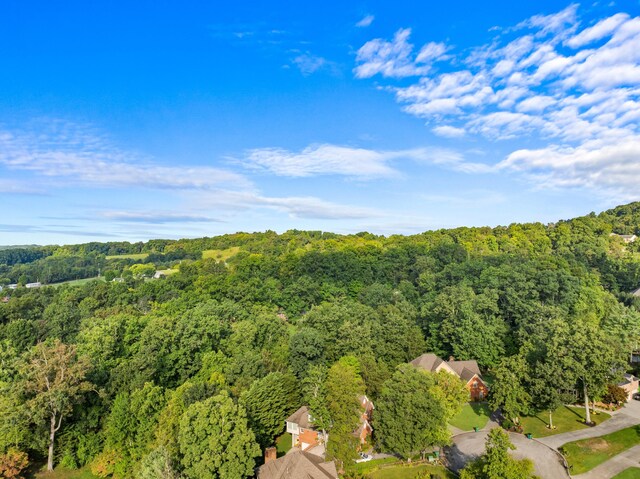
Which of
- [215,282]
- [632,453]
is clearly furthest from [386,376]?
[215,282]

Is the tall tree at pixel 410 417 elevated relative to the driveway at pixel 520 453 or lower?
elevated

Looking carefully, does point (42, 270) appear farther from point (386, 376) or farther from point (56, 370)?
point (386, 376)

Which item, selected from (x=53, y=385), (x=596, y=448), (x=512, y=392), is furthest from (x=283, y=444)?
(x=596, y=448)

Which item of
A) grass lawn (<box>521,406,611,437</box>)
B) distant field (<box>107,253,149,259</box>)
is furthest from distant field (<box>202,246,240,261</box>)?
grass lawn (<box>521,406,611,437</box>)

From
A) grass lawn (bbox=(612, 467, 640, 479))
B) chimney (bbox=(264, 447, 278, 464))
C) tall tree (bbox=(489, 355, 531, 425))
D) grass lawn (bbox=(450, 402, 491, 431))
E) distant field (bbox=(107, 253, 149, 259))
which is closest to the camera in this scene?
grass lawn (bbox=(612, 467, 640, 479))

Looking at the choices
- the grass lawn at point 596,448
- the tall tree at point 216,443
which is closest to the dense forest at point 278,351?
the tall tree at point 216,443

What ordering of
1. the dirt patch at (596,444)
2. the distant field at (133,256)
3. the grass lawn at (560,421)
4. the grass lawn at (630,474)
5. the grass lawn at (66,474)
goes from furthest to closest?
the distant field at (133,256) → the grass lawn at (560,421) → the grass lawn at (66,474) → the dirt patch at (596,444) → the grass lawn at (630,474)

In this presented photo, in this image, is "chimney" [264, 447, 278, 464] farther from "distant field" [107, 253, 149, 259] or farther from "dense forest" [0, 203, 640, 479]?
"distant field" [107, 253, 149, 259]

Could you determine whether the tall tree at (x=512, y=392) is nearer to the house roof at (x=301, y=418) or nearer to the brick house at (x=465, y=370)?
the brick house at (x=465, y=370)
